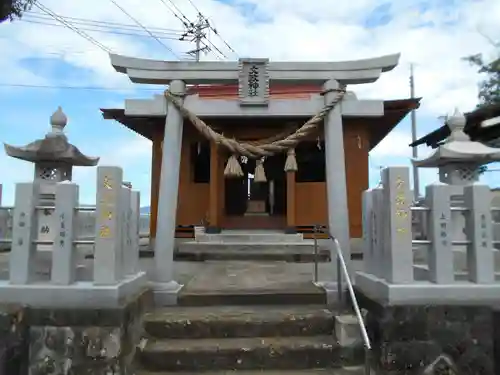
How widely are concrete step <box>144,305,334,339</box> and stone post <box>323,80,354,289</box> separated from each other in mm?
1146

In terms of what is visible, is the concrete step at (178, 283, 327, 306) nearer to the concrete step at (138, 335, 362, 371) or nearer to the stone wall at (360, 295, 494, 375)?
the concrete step at (138, 335, 362, 371)

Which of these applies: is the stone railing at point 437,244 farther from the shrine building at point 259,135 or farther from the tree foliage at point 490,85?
the tree foliage at point 490,85

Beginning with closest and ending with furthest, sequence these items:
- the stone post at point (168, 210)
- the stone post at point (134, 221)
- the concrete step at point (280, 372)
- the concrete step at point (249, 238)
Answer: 1. the concrete step at point (280, 372)
2. the stone post at point (134, 221)
3. the stone post at point (168, 210)
4. the concrete step at point (249, 238)

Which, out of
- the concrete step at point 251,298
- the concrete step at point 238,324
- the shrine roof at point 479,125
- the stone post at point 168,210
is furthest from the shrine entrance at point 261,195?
the concrete step at point 238,324

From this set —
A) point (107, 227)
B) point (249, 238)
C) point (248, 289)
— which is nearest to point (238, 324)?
point (248, 289)

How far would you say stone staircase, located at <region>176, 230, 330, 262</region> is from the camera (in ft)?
31.3

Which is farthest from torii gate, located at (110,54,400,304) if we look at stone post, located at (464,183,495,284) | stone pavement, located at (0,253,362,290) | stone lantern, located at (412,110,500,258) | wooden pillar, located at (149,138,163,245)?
wooden pillar, located at (149,138,163,245)

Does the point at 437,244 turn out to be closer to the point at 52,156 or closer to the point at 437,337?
the point at 437,337

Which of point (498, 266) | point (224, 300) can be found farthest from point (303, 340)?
point (498, 266)

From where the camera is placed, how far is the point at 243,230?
478 inches

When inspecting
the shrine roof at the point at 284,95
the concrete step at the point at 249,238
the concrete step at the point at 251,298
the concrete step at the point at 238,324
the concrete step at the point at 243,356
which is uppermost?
the shrine roof at the point at 284,95

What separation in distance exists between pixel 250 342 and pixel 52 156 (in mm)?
6360

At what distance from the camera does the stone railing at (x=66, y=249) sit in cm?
398

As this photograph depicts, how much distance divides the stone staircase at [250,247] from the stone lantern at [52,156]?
315 cm
